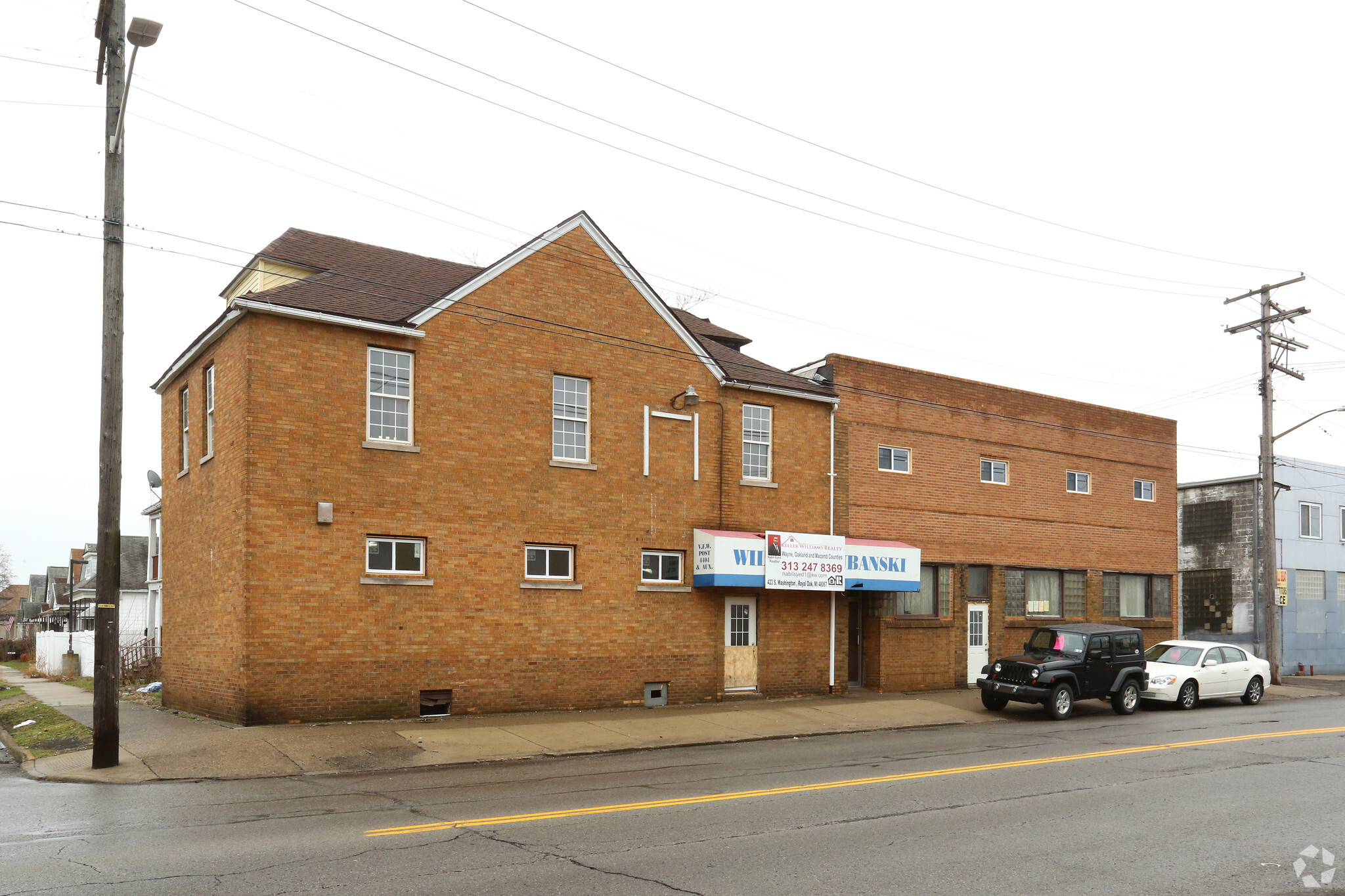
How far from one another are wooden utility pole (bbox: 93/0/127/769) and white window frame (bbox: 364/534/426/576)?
437cm

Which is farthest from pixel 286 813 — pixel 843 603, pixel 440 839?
pixel 843 603

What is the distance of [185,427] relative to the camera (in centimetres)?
2017

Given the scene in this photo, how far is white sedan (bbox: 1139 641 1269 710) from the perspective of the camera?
22.5 m

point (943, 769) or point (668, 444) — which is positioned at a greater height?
point (668, 444)

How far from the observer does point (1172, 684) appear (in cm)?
2247

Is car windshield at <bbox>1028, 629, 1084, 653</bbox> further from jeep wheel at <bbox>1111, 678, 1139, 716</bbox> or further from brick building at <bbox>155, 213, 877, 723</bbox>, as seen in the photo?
brick building at <bbox>155, 213, 877, 723</bbox>

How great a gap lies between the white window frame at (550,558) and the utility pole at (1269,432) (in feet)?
66.7

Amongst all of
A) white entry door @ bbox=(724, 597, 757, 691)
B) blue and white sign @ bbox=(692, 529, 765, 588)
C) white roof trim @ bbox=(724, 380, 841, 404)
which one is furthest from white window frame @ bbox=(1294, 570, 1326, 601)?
blue and white sign @ bbox=(692, 529, 765, 588)

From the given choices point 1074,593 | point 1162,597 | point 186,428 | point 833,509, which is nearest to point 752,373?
point 833,509

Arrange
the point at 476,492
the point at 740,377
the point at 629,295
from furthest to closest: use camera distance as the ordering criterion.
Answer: the point at 740,377 → the point at 629,295 → the point at 476,492

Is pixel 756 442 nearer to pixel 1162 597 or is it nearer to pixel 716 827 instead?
pixel 716 827

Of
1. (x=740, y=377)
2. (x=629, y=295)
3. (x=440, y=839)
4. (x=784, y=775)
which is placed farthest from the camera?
(x=740, y=377)

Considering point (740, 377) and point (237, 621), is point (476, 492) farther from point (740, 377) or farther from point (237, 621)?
point (740, 377)

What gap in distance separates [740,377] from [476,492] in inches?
260
